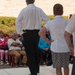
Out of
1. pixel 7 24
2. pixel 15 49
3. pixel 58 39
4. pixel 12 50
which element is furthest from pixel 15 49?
pixel 7 24

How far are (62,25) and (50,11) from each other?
11514 millimetres

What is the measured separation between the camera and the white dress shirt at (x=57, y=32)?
108 inches

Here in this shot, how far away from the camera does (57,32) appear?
9.01 ft

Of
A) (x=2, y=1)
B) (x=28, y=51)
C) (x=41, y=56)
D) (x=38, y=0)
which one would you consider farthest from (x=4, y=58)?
(x=38, y=0)

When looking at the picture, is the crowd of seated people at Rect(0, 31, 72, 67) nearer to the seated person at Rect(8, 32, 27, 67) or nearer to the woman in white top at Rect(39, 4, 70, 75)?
the seated person at Rect(8, 32, 27, 67)

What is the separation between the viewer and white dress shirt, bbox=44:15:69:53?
274cm

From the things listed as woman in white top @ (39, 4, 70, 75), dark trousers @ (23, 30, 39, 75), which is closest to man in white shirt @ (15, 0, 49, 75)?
dark trousers @ (23, 30, 39, 75)

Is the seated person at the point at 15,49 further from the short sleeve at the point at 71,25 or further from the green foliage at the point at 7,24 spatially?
the green foliage at the point at 7,24

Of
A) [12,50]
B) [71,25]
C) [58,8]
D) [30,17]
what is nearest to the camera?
[71,25]

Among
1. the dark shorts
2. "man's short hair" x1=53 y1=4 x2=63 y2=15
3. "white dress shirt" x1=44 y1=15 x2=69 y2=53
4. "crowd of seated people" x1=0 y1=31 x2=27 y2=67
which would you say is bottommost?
"crowd of seated people" x1=0 y1=31 x2=27 y2=67

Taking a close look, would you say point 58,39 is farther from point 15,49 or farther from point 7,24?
point 7,24

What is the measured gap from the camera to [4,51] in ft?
19.7

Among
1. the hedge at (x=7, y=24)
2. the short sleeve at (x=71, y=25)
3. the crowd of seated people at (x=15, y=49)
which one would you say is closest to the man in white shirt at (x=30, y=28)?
the short sleeve at (x=71, y=25)

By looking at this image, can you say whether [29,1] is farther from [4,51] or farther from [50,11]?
[50,11]
